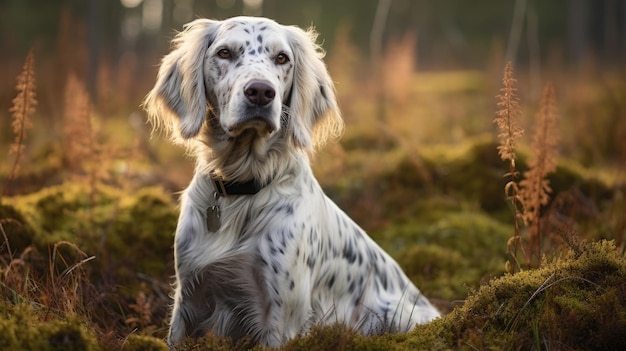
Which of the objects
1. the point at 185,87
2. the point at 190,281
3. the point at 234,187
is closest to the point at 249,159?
the point at 234,187

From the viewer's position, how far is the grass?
2.31 metres

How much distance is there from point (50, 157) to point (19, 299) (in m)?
4.66

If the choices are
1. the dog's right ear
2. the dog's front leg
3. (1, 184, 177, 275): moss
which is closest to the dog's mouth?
the dog's right ear

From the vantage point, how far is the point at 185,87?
3.28 m

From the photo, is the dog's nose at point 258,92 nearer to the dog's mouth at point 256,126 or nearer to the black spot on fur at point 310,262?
the dog's mouth at point 256,126

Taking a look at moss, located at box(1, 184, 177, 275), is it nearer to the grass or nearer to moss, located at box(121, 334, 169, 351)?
the grass

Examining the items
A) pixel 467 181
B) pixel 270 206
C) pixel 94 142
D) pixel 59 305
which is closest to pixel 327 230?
pixel 270 206

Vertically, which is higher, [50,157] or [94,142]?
[94,142]

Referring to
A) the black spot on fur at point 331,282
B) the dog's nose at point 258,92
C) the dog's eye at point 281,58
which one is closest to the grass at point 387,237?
the black spot on fur at point 331,282

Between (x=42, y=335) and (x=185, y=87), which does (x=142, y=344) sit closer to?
(x=42, y=335)

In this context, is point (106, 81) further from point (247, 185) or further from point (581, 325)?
point (581, 325)

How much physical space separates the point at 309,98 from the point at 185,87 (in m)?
0.64

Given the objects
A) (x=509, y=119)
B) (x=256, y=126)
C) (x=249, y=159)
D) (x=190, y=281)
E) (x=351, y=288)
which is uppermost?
(x=509, y=119)

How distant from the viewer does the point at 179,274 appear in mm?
3062
